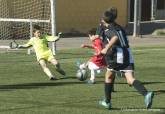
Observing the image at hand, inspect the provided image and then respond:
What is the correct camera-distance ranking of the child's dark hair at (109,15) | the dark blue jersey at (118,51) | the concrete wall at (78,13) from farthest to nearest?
the concrete wall at (78,13), the dark blue jersey at (118,51), the child's dark hair at (109,15)

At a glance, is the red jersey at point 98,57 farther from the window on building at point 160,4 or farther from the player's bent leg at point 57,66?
the window on building at point 160,4

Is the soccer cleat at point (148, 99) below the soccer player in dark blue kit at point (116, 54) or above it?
below

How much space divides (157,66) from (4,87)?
239 inches

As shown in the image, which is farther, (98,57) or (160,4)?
(160,4)

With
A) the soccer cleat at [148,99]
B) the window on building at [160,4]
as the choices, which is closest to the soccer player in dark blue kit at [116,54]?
the soccer cleat at [148,99]

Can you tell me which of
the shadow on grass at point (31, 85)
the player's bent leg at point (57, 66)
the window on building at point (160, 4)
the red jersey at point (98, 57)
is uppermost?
the window on building at point (160, 4)

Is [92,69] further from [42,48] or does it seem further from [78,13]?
[78,13]

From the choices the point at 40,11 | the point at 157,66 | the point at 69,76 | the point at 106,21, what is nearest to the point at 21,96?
the point at 106,21

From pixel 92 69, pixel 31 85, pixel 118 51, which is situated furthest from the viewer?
pixel 92 69

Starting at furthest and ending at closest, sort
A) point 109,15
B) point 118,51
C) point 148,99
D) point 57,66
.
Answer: point 57,66, point 118,51, point 109,15, point 148,99

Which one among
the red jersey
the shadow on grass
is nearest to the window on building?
the red jersey

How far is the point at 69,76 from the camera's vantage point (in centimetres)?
1552

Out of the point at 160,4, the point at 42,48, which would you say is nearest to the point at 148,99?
the point at 42,48

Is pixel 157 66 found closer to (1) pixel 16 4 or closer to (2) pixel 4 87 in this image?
(2) pixel 4 87
